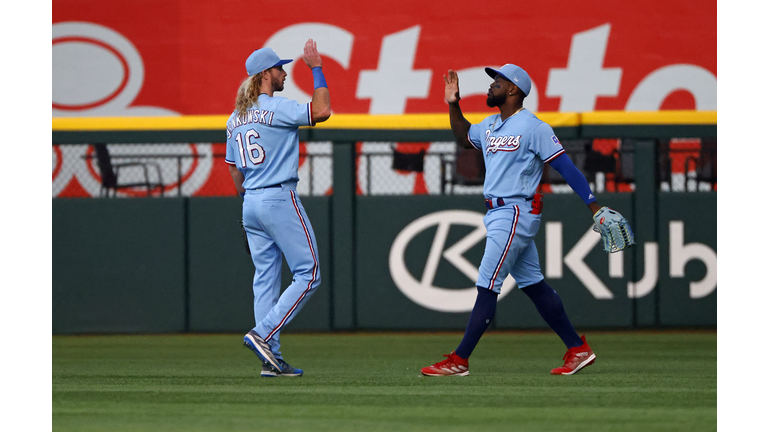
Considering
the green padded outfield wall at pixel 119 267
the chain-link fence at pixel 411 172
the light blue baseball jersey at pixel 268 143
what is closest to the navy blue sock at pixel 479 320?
the light blue baseball jersey at pixel 268 143

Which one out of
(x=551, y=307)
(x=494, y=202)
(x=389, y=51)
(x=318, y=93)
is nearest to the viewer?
(x=318, y=93)

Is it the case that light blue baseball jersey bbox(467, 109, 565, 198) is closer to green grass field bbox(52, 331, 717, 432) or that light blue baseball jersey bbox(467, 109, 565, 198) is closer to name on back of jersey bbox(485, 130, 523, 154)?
name on back of jersey bbox(485, 130, 523, 154)

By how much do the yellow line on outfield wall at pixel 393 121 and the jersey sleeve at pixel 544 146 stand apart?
3.47 metres

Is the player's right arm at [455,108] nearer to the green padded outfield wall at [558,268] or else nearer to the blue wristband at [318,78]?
the blue wristband at [318,78]

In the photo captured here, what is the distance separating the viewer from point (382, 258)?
29.2 ft

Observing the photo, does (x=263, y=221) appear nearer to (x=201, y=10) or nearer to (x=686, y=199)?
(x=686, y=199)

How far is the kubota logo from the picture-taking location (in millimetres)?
8797

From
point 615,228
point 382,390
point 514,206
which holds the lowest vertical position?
point 382,390

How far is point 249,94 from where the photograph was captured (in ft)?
17.5

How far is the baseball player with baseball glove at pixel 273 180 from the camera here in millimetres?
5184

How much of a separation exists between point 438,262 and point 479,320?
3496 mm

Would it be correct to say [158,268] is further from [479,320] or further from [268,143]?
[479,320]

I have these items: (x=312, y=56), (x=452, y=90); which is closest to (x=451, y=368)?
(x=452, y=90)

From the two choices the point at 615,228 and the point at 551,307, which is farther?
the point at 551,307
